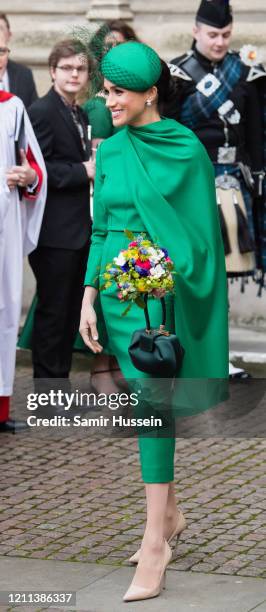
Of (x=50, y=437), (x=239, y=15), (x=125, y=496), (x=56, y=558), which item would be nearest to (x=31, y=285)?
(x=239, y=15)

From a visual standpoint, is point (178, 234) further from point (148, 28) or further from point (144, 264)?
point (148, 28)

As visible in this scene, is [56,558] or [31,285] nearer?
[56,558]

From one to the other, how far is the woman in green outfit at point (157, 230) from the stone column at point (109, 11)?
5.25m

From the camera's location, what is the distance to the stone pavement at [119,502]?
6.05 metres

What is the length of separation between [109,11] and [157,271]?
5.89 m

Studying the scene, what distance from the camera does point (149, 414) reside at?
5707mm

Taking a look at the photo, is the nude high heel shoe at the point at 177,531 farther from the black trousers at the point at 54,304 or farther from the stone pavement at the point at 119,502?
the black trousers at the point at 54,304

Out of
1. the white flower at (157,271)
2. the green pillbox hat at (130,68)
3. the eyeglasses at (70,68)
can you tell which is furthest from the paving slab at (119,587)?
→ the eyeglasses at (70,68)

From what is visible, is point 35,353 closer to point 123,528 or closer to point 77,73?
point 77,73

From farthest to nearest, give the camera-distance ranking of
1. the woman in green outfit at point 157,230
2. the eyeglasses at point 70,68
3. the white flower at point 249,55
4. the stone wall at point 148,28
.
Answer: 1. the stone wall at point 148,28
2. the white flower at point 249,55
3. the eyeglasses at point 70,68
4. the woman in green outfit at point 157,230

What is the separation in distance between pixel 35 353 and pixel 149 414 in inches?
129

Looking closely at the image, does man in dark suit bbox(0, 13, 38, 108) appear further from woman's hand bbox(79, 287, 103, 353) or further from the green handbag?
the green handbag

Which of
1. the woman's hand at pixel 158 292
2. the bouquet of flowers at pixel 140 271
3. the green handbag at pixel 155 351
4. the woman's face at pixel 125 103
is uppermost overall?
the woman's face at pixel 125 103

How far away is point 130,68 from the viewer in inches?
221
